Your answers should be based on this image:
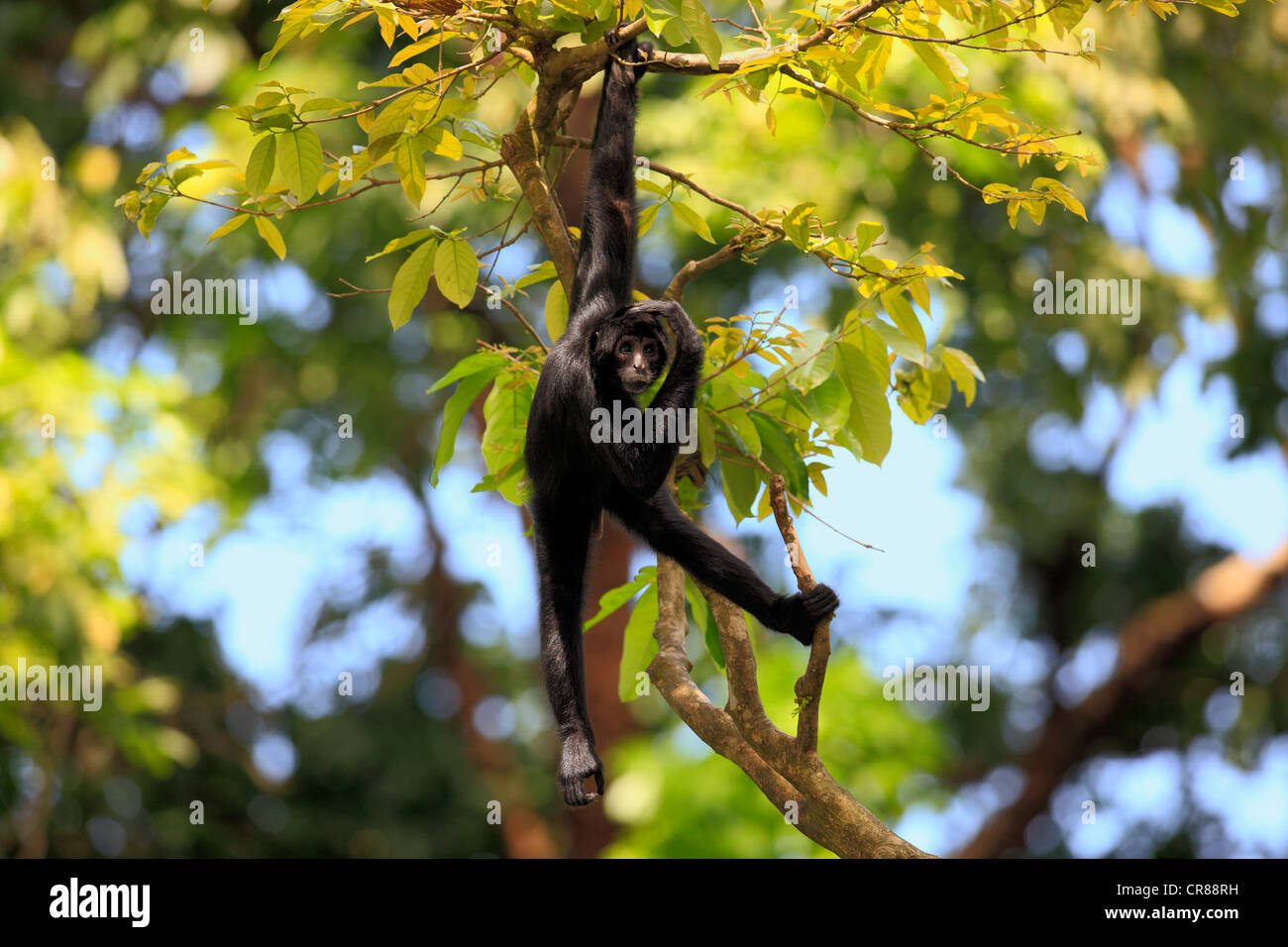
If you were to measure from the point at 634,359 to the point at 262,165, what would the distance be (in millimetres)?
1511

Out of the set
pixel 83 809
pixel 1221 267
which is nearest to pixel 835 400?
pixel 1221 267

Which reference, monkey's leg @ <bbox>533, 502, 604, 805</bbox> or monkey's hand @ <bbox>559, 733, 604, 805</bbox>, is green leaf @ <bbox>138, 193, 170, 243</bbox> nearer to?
monkey's leg @ <bbox>533, 502, 604, 805</bbox>

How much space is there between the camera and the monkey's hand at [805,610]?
164 inches

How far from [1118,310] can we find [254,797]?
46.3ft

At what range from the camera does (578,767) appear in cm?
465

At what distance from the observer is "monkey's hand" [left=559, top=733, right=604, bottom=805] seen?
4.59m

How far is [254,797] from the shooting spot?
1869cm

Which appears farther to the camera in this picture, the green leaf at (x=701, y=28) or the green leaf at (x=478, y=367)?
the green leaf at (x=478, y=367)

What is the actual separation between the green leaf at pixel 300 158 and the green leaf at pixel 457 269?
1.77ft

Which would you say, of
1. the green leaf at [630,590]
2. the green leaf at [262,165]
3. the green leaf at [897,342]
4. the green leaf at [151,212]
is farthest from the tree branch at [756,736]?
the green leaf at [151,212]

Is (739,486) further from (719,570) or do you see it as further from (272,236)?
(272,236)

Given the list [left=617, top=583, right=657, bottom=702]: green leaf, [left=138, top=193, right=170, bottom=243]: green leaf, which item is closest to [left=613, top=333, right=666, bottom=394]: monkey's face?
[left=617, top=583, right=657, bottom=702]: green leaf

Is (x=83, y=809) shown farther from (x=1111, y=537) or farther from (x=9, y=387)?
(x=1111, y=537)

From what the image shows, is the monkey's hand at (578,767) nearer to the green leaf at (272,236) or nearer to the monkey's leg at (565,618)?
the monkey's leg at (565,618)
